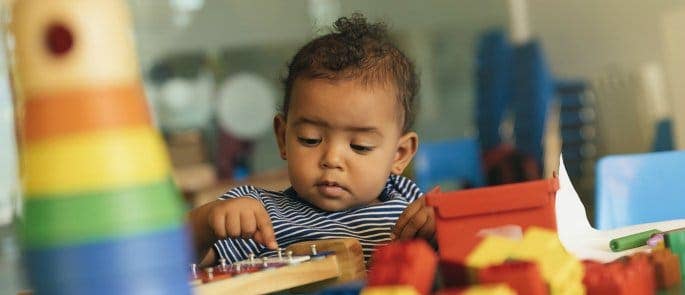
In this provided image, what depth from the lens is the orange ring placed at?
1.22ft

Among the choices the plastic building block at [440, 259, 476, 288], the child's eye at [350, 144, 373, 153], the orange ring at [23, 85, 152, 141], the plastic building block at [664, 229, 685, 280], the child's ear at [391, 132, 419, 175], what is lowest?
the plastic building block at [664, 229, 685, 280]

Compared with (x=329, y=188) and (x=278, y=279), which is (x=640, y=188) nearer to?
(x=329, y=188)

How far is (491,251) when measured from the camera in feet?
1.75

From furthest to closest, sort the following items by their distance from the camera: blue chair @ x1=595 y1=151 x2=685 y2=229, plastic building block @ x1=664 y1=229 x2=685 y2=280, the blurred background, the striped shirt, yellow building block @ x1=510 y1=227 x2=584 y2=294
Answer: the blurred background → blue chair @ x1=595 y1=151 x2=685 y2=229 → the striped shirt → plastic building block @ x1=664 y1=229 x2=685 y2=280 → yellow building block @ x1=510 y1=227 x2=584 y2=294

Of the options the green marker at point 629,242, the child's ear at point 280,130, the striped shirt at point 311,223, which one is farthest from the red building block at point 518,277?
the child's ear at point 280,130

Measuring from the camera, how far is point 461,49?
596cm

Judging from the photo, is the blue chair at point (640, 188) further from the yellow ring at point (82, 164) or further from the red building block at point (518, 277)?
the yellow ring at point (82, 164)

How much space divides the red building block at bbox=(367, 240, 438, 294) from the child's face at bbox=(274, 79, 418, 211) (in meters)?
0.58

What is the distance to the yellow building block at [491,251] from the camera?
516 millimetres

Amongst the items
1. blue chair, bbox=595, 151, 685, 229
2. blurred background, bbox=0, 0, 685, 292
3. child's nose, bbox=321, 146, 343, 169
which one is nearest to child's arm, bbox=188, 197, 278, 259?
child's nose, bbox=321, 146, 343, 169

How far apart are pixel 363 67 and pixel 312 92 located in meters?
0.07

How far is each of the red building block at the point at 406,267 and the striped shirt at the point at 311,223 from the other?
0.51 metres

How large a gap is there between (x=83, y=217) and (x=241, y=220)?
1.38 ft

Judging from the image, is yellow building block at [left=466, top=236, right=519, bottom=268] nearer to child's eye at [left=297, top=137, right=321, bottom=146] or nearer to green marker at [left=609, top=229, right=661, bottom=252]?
green marker at [left=609, top=229, right=661, bottom=252]
